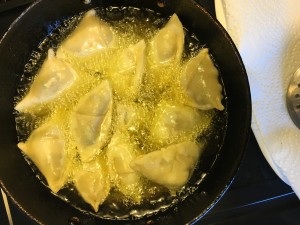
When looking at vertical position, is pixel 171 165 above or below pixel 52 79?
below

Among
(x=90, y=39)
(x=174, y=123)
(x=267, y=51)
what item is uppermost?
(x=90, y=39)

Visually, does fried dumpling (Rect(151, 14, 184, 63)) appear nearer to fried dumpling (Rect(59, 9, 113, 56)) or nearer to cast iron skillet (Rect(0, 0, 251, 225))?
cast iron skillet (Rect(0, 0, 251, 225))

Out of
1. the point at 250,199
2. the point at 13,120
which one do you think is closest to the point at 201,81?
the point at 250,199

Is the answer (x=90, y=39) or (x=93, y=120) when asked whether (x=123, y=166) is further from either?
(x=90, y=39)

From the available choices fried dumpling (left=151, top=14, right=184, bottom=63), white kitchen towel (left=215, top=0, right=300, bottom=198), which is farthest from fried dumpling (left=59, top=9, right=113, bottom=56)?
white kitchen towel (left=215, top=0, right=300, bottom=198)

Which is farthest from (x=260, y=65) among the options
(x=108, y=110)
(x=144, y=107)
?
(x=108, y=110)

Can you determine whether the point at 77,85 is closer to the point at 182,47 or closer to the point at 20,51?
the point at 20,51

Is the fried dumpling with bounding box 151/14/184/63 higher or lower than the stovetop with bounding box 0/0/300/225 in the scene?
higher
